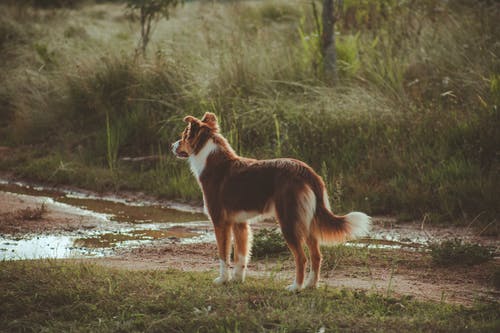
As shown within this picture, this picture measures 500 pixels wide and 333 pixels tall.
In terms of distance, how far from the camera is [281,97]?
11797 mm

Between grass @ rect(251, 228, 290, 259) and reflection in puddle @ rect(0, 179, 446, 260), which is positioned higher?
grass @ rect(251, 228, 290, 259)

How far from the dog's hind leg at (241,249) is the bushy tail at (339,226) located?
75 centimetres

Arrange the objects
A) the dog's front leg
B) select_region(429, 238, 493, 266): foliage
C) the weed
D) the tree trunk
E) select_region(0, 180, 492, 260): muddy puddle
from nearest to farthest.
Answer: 1. the dog's front leg
2. the weed
3. select_region(429, 238, 493, 266): foliage
4. select_region(0, 180, 492, 260): muddy puddle
5. the tree trunk

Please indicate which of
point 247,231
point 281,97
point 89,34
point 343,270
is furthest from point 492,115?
point 89,34

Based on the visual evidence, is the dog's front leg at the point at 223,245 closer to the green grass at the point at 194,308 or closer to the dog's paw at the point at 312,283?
the green grass at the point at 194,308

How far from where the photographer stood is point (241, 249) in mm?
5902

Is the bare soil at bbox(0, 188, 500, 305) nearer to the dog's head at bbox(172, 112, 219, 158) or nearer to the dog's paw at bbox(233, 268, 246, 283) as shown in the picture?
the dog's paw at bbox(233, 268, 246, 283)

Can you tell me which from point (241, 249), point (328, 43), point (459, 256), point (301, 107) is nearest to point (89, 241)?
point (241, 249)

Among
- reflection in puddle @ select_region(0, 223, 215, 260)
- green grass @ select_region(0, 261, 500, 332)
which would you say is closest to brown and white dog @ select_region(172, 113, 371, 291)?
green grass @ select_region(0, 261, 500, 332)

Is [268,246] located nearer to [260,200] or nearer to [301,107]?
[260,200]

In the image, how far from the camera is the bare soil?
6059mm

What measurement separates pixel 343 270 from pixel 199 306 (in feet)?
6.83

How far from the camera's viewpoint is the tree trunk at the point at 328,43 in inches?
484

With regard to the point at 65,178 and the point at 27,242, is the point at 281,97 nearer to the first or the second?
the point at 65,178
